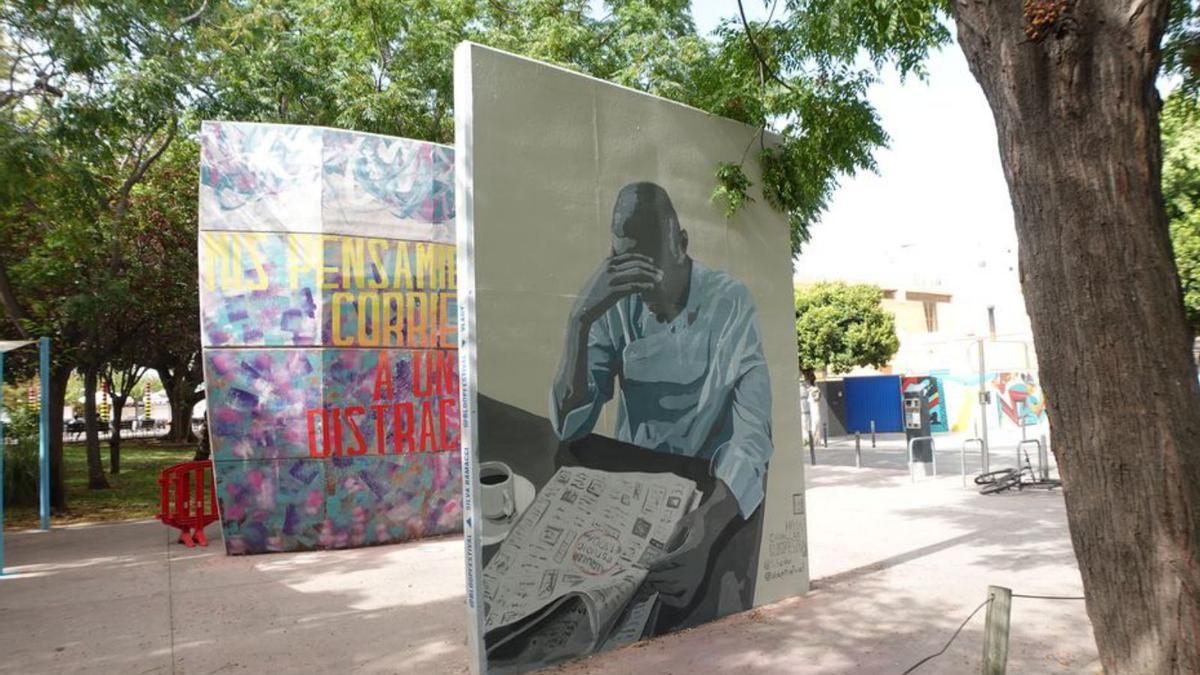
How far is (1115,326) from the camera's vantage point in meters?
3.09

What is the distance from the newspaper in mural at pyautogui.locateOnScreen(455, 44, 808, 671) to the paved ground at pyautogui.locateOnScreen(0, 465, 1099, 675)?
491mm

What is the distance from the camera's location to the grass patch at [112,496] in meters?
14.0

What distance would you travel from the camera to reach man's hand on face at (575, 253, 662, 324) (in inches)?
221

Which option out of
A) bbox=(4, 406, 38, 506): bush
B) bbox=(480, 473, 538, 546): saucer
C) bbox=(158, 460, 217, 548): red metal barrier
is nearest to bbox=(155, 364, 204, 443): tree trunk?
bbox=(4, 406, 38, 506): bush

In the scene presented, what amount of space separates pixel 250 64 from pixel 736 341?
9.88 m

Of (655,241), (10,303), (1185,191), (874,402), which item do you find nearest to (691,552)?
(655,241)

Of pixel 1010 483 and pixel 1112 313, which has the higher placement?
pixel 1112 313

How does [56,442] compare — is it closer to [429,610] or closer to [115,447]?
[115,447]

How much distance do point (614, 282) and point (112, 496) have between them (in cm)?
1511

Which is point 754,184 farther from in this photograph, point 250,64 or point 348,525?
point 250,64

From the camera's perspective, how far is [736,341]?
6.68 metres

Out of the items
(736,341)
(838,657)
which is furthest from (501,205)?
(838,657)

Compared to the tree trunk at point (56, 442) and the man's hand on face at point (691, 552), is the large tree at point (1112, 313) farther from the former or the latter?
the tree trunk at point (56, 442)

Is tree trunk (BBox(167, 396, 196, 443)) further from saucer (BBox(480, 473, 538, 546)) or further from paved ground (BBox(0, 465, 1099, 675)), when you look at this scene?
saucer (BBox(480, 473, 538, 546))
